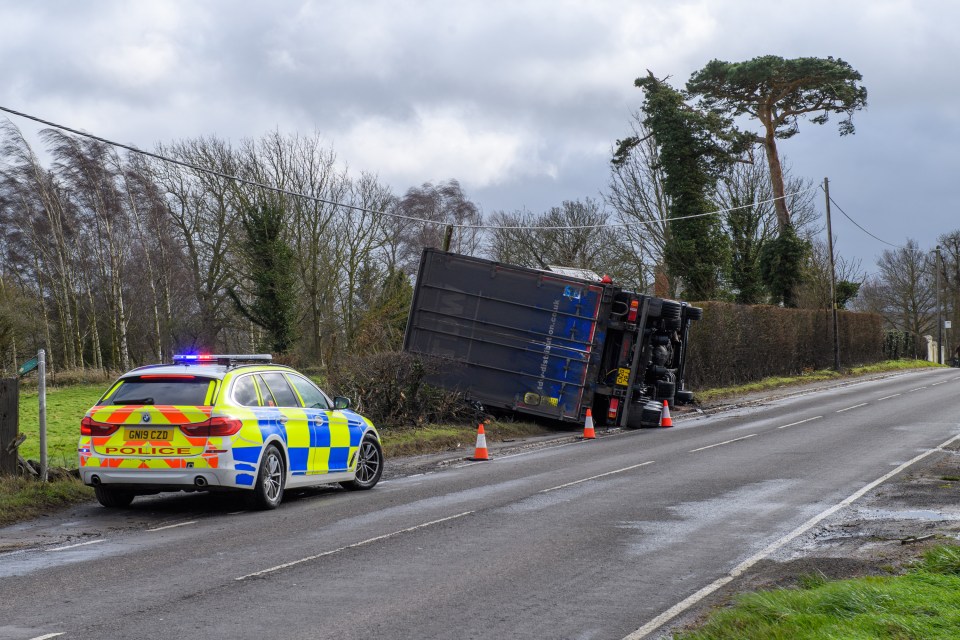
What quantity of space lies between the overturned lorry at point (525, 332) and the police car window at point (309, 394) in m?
8.84

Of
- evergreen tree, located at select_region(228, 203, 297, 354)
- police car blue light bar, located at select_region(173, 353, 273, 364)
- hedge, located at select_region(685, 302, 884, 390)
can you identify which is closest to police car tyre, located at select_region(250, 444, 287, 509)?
police car blue light bar, located at select_region(173, 353, 273, 364)

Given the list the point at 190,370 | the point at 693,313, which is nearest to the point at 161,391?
the point at 190,370

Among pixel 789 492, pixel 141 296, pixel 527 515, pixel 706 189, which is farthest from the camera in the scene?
pixel 141 296

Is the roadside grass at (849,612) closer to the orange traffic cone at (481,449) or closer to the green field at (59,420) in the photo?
the green field at (59,420)

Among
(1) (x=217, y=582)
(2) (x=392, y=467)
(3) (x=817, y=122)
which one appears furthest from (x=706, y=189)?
(1) (x=217, y=582)

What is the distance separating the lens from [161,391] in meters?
11.3

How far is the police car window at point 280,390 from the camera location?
1219 centimetres

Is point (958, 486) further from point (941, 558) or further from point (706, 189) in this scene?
point (706, 189)

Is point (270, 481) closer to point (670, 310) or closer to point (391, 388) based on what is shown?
point (391, 388)

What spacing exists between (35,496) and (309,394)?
331 centimetres

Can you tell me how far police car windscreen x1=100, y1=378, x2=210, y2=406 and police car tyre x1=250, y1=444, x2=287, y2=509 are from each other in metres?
0.99

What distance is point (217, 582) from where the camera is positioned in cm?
770

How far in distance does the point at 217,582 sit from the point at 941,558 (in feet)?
17.4

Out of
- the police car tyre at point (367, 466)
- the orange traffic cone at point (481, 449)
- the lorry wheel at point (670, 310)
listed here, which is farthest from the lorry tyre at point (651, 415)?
the police car tyre at point (367, 466)
